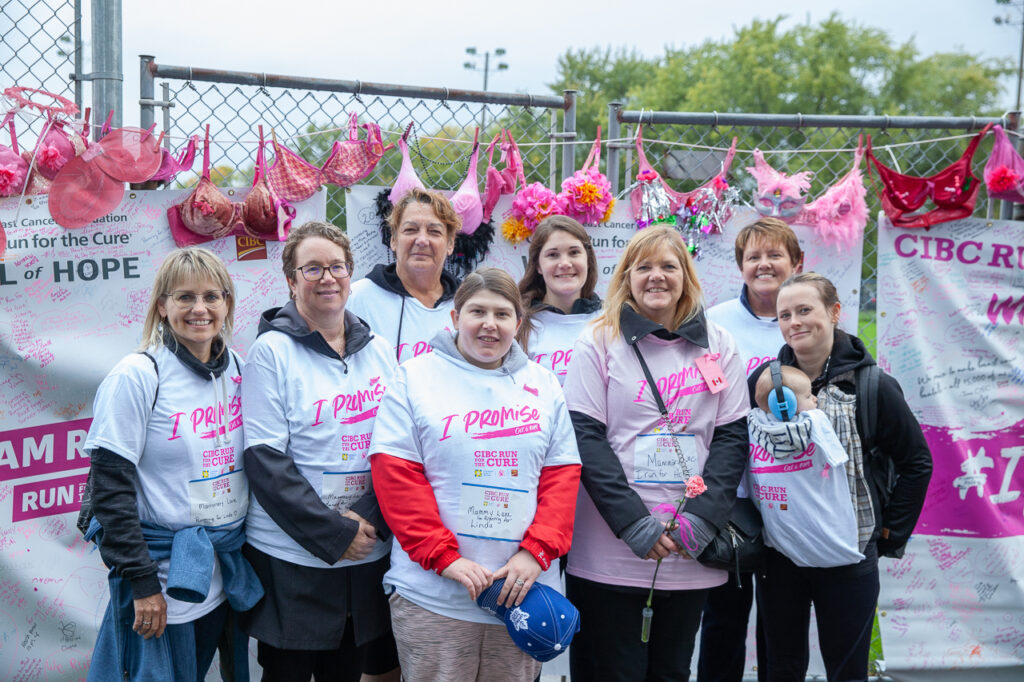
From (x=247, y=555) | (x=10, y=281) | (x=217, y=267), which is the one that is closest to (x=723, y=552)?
(x=247, y=555)

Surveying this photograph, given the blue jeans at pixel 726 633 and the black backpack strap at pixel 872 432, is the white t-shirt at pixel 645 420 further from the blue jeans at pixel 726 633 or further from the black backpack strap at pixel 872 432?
the blue jeans at pixel 726 633

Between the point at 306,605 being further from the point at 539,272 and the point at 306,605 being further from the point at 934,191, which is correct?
the point at 934,191

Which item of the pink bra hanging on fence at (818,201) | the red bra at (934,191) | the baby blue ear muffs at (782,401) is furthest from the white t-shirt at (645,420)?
the red bra at (934,191)

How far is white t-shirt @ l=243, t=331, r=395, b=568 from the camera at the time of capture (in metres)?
2.70

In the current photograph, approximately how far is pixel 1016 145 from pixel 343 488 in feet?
12.3

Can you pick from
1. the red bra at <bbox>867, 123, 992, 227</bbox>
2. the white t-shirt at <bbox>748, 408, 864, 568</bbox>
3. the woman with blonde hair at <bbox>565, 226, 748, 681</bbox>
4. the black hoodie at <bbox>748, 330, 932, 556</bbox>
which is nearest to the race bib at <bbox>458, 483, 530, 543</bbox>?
the woman with blonde hair at <bbox>565, 226, 748, 681</bbox>

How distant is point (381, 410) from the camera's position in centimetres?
267

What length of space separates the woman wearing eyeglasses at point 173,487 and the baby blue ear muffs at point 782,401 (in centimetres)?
181

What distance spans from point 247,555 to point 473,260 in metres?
1.68

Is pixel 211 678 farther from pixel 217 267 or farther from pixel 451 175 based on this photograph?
pixel 451 175

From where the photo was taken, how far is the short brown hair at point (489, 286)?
271 centimetres

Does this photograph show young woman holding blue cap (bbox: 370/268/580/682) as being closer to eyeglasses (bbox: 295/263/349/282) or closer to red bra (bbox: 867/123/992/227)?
eyeglasses (bbox: 295/263/349/282)

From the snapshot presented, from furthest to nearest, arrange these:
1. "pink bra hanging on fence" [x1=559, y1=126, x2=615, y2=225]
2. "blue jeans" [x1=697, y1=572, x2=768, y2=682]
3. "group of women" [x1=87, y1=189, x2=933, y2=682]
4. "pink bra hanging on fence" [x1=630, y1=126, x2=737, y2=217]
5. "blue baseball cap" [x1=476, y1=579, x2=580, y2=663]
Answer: "pink bra hanging on fence" [x1=630, y1=126, x2=737, y2=217], "pink bra hanging on fence" [x1=559, y1=126, x2=615, y2=225], "blue jeans" [x1=697, y1=572, x2=768, y2=682], "group of women" [x1=87, y1=189, x2=933, y2=682], "blue baseball cap" [x1=476, y1=579, x2=580, y2=663]

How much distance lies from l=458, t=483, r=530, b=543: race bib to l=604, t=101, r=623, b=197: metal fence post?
6.13 ft
